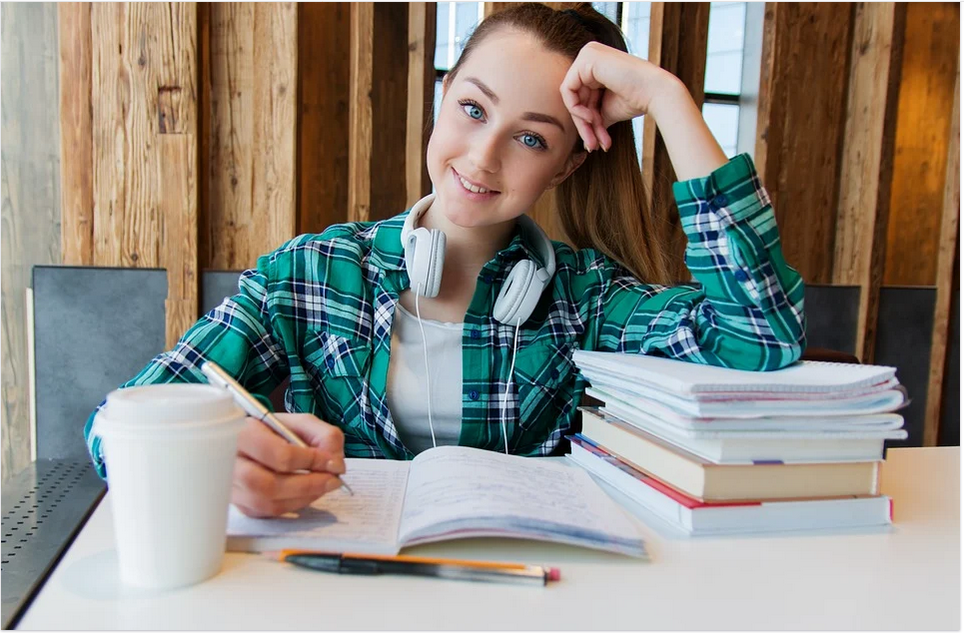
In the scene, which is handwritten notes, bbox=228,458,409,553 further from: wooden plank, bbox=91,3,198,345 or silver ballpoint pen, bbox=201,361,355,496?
wooden plank, bbox=91,3,198,345

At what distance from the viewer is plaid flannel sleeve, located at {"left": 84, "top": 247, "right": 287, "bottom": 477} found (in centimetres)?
99

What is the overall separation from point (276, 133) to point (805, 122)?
2121 millimetres

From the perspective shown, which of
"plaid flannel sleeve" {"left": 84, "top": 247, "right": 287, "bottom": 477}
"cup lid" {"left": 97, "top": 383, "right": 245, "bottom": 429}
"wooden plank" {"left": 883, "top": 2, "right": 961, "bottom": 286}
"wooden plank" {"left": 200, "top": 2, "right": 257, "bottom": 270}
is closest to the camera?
"cup lid" {"left": 97, "top": 383, "right": 245, "bottom": 429}

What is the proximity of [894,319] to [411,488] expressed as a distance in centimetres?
286

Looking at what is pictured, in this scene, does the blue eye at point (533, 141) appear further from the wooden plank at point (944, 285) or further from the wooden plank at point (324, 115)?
the wooden plank at point (944, 285)

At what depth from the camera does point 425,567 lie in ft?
1.90

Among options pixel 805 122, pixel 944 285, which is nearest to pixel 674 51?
pixel 805 122

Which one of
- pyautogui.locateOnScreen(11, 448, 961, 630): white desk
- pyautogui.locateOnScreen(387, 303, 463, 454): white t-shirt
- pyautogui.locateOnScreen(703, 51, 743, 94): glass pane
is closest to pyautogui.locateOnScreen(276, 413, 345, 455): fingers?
pyautogui.locateOnScreen(11, 448, 961, 630): white desk

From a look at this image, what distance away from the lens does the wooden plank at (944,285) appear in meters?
2.99

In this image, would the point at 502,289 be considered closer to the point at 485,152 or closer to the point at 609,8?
the point at 485,152

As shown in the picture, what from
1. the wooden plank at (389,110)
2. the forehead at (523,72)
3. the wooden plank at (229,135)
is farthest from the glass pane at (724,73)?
the forehead at (523,72)

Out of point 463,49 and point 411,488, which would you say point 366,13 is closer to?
point 463,49

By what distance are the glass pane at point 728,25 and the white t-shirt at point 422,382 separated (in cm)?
268

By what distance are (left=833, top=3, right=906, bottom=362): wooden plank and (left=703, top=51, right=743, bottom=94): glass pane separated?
51 centimetres
